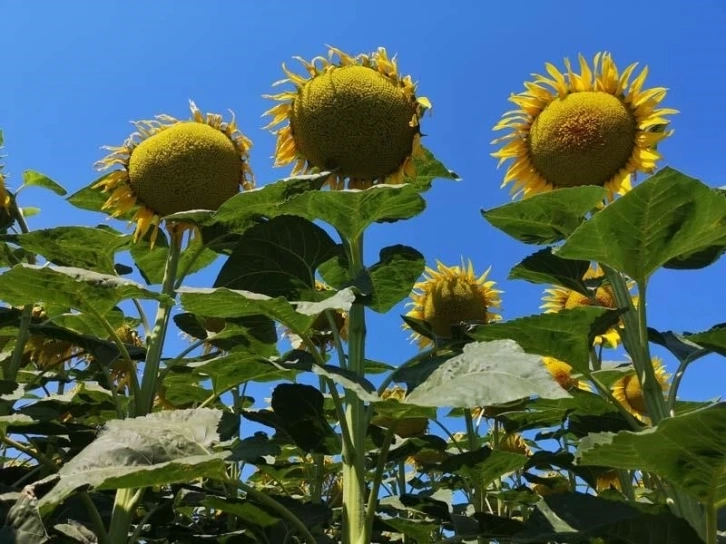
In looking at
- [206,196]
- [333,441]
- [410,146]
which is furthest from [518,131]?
[333,441]

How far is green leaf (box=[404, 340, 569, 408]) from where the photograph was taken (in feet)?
5.46

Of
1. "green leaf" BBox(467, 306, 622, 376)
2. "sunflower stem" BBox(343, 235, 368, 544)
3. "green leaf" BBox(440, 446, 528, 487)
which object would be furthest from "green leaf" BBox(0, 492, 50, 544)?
"green leaf" BBox(440, 446, 528, 487)

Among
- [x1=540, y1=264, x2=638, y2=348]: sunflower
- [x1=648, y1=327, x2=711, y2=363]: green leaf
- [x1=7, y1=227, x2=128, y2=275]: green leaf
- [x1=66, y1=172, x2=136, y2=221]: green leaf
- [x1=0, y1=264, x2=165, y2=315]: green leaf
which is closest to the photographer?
[x1=0, y1=264, x2=165, y2=315]: green leaf

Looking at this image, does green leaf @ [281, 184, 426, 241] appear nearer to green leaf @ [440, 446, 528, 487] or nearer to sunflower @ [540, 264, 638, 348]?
green leaf @ [440, 446, 528, 487]

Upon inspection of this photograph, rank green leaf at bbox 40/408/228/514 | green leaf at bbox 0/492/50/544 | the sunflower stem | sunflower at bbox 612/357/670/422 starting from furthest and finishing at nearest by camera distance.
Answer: sunflower at bbox 612/357/670/422 → the sunflower stem → green leaf at bbox 0/492/50/544 → green leaf at bbox 40/408/228/514

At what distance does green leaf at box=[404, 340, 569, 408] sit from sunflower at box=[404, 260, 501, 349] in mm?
1460

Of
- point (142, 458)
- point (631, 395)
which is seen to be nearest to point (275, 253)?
point (142, 458)

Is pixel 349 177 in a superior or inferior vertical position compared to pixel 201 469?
superior

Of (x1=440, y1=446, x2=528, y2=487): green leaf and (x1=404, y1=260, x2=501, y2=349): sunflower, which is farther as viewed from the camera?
(x1=404, y1=260, x2=501, y2=349): sunflower

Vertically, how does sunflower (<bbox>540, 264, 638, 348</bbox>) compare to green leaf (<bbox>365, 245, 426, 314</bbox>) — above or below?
above

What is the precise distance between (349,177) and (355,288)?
0.69 metres

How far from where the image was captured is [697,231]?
214cm

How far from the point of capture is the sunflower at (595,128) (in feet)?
9.43

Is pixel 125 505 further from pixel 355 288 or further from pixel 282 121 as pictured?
pixel 282 121
